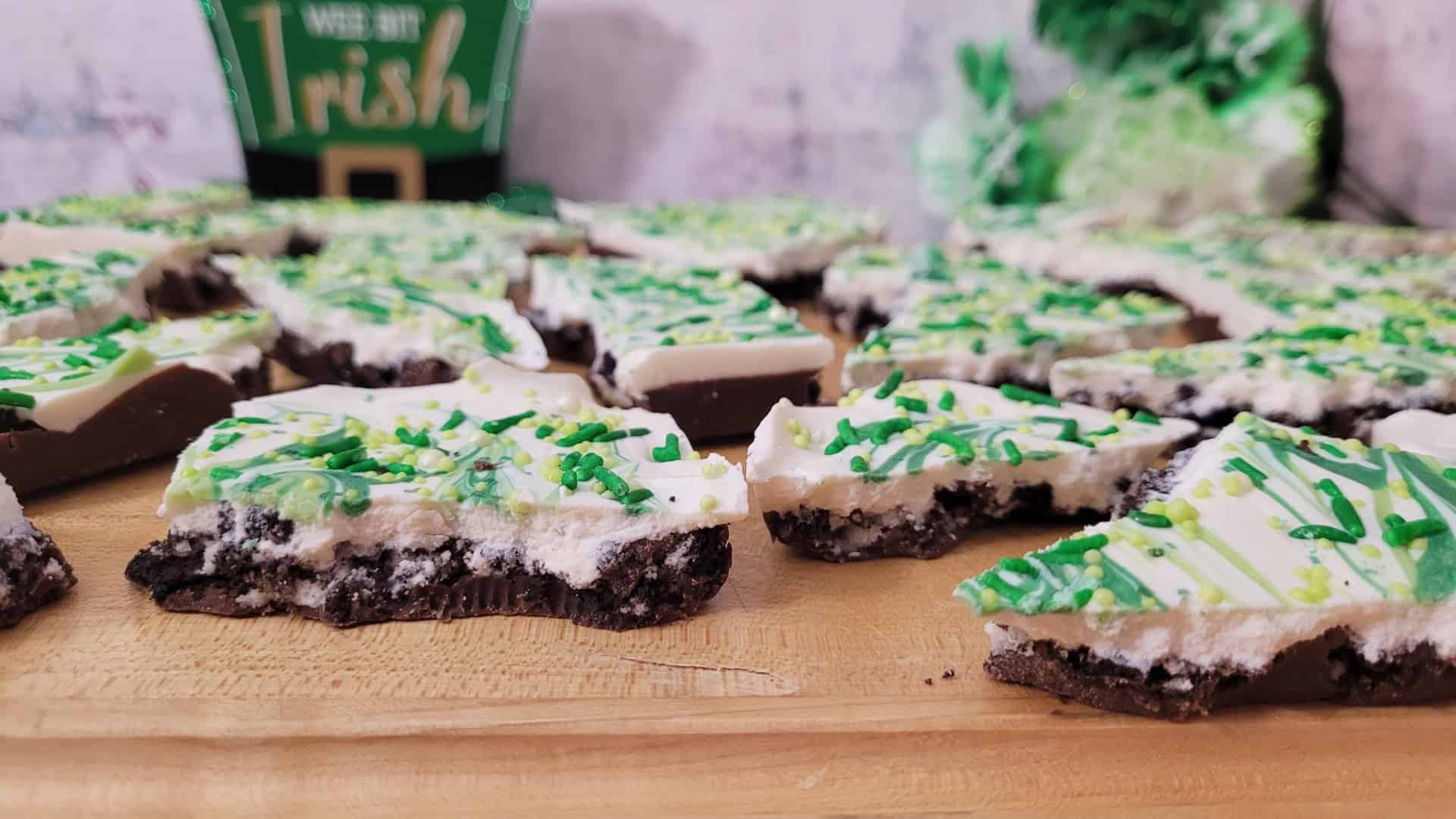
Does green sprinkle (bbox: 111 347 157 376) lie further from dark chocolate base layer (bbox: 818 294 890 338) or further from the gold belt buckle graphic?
the gold belt buckle graphic

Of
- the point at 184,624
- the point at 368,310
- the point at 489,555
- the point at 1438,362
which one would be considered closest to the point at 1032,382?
the point at 1438,362

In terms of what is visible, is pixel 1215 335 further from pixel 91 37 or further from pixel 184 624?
pixel 91 37

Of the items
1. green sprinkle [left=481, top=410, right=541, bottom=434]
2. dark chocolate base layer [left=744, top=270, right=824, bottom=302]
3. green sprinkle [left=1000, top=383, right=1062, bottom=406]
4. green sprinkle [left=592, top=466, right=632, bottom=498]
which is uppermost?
green sprinkle [left=592, top=466, right=632, bottom=498]

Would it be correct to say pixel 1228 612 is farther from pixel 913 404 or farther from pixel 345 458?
pixel 345 458

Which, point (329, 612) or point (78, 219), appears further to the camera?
point (78, 219)

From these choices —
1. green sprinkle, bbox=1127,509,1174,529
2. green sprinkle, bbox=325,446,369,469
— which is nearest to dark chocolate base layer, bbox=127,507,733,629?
green sprinkle, bbox=325,446,369,469

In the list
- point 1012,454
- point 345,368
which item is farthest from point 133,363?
point 1012,454
